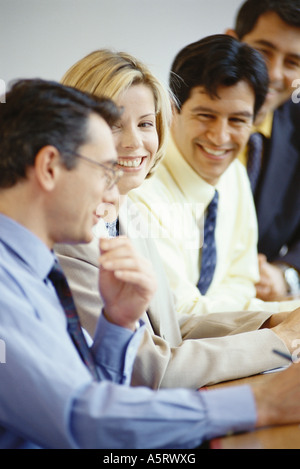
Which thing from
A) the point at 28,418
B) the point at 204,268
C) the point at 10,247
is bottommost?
the point at 204,268

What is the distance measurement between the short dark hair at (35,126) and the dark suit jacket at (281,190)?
165 centimetres

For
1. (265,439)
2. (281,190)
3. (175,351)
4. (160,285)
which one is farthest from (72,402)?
(281,190)

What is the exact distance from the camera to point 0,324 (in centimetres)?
76

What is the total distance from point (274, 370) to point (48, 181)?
62cm

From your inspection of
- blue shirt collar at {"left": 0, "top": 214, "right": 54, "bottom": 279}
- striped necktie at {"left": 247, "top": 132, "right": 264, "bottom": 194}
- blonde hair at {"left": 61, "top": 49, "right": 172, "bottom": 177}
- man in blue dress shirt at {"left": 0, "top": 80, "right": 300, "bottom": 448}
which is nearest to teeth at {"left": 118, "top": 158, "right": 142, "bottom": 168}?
blonde hair at {"left": 61, "top": 49, "right": 172, "bottom": 177}

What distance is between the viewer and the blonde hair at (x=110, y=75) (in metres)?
1.25

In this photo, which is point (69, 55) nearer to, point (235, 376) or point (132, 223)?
point (132, 223)

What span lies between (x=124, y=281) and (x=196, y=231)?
37.8 inches

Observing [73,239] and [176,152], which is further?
[176,152]

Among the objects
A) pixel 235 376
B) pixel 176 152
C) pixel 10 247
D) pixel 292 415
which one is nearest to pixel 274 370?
pixel 235 376

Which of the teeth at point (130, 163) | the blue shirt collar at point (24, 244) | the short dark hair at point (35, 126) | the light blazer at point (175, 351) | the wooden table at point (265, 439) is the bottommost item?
the light blazer at point (175, 351)

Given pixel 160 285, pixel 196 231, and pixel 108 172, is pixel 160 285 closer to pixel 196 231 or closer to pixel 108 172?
pixel 196 231

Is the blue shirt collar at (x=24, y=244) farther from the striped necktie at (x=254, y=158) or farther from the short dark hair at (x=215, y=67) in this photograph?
the striped necktie at (x=254, y=158)

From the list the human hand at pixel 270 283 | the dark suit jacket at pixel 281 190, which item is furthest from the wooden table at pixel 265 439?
the dark suit jacket at pixel 281 190
